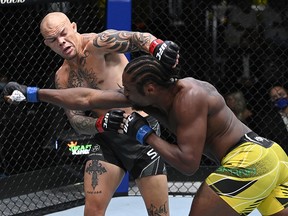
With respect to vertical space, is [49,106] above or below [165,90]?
below

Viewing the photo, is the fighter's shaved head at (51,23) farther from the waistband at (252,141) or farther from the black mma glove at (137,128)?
the waistband at (252,141)

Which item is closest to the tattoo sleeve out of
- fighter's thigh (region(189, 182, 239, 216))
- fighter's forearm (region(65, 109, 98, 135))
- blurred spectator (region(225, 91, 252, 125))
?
fighter's forearm (region(65, 109, 98, 135))

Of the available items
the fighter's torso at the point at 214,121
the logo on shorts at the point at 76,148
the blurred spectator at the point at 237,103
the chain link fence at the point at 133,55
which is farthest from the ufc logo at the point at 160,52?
the blurred spectator at the point at 237,103

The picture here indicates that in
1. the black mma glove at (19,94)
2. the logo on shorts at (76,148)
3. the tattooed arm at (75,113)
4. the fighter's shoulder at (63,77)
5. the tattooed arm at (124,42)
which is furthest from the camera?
the logo on shorts at (76,148)

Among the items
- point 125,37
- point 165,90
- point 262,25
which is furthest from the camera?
point 262,25

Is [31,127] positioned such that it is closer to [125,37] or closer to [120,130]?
[125,37]

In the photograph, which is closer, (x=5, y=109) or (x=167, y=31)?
(x=5, y=109)

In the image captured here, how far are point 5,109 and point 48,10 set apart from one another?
76 centimetres

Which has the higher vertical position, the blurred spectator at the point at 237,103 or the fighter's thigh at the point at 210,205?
the fighter's thigh at the point at 210,205

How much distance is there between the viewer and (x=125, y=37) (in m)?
4.29

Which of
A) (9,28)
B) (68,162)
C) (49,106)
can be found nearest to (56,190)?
(68,162)

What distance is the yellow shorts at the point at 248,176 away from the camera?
3527mm

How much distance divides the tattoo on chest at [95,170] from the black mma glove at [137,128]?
2.32ft

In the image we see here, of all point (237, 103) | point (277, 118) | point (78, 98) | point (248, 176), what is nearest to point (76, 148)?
point (237, 103)
